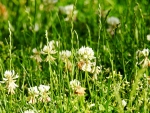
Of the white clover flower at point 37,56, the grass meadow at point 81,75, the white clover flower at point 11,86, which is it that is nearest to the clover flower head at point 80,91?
the grass meadow at point 81,75

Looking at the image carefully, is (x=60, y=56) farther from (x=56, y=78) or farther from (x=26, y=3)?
(x=26, y=3)

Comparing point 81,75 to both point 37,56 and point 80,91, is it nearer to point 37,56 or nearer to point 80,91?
point 80,91

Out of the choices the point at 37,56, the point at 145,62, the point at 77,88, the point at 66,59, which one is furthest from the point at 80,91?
the point at 37,56

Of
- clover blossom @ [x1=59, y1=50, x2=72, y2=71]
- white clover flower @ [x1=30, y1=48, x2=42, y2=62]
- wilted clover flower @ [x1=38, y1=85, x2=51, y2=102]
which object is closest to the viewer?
wilted clover flower @ [x1=38, y1=85, x2=51, y2=102]

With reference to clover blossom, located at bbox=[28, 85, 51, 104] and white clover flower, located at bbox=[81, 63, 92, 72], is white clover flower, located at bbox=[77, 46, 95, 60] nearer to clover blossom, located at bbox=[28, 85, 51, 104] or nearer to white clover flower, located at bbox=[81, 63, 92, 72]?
white clover flower, located at bbox=[81, 63, 92, 72]

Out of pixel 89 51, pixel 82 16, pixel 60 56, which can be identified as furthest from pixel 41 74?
pixel 82 16

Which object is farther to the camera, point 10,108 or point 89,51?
point 89,51

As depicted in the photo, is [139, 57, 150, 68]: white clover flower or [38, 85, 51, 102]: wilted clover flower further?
[139, 57, 150, 68]: white clover flower

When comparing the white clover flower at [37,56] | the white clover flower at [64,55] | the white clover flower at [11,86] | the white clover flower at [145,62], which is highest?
the white clover flower at [37,56]

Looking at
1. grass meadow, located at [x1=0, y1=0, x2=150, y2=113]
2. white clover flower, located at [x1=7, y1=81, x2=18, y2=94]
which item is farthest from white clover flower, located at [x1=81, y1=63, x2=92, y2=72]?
white clover flower, located at [x1=7, y1=81, x2=18, y2=94]

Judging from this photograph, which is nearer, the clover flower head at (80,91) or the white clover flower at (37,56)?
the clover flower head at (80,91)

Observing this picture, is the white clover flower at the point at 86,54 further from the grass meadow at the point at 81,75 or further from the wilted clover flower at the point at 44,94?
the wilted clover flower at the point at 44,94
